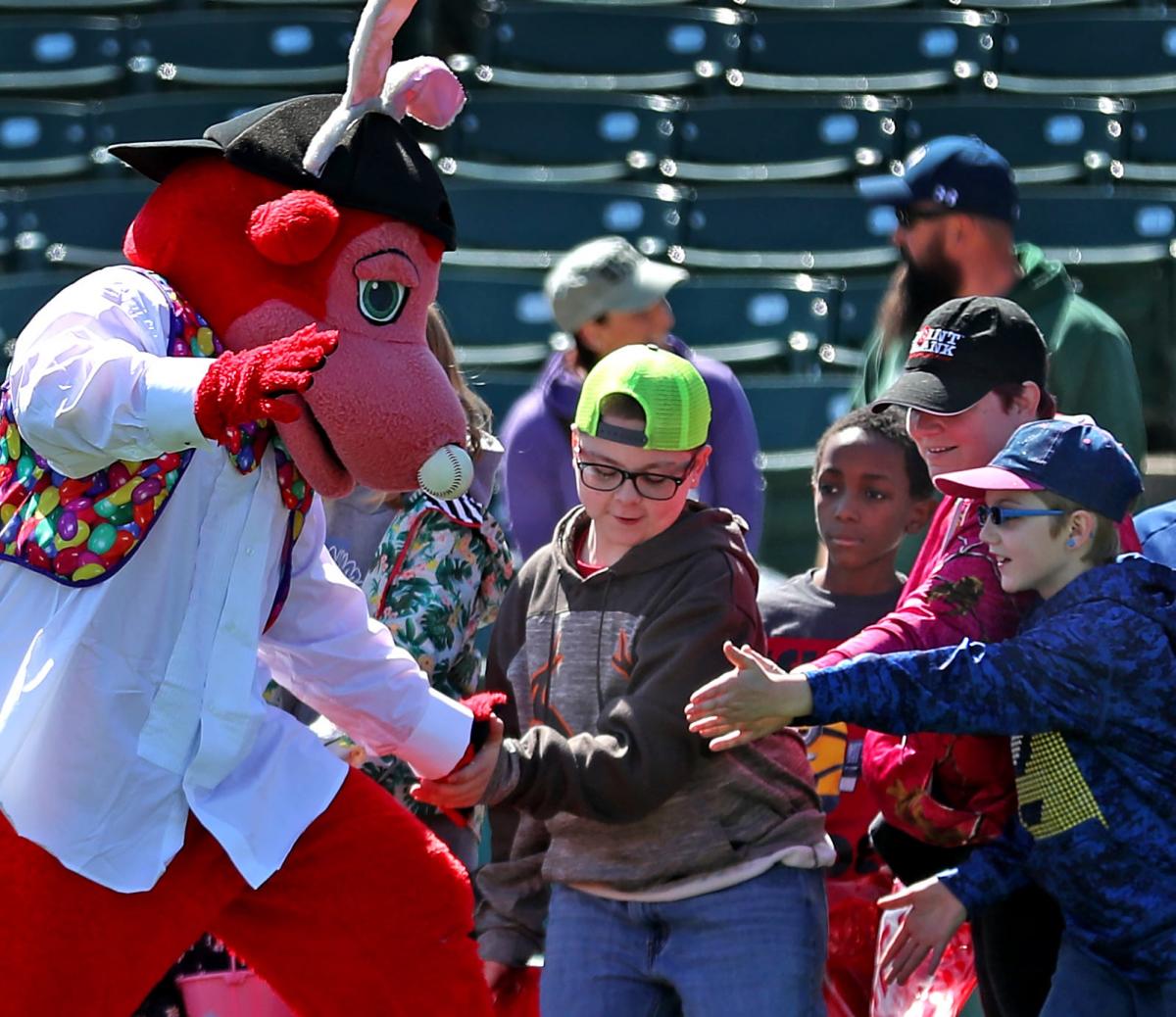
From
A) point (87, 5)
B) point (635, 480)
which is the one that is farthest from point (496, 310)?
point (635, 480)

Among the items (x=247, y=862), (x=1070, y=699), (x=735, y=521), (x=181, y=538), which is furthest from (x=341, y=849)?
(x=1070, y=699)

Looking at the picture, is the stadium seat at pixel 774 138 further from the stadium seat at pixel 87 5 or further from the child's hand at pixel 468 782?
the child's hand at pixel 468 782

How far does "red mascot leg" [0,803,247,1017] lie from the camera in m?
2.57

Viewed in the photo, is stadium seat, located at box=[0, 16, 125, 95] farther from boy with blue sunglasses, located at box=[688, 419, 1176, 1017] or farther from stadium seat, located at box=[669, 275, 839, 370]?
boy with blue sunglasses, located at box=[688, 419, 1176, 1017]

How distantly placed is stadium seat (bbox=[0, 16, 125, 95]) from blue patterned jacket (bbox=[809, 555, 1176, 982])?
6.04 m

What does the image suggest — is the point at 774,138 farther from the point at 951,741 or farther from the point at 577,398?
the point at 951,741

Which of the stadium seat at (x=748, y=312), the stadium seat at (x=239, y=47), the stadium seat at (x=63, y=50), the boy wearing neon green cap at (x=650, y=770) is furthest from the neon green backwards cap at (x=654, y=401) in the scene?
the stadium seat at (x=63, y=50)

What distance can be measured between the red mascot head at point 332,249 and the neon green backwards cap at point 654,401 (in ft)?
1.24

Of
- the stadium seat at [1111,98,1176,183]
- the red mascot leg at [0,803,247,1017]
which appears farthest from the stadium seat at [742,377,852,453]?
the red mascot leg at [0,803,247,1017]

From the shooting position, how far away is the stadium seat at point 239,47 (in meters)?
7.87

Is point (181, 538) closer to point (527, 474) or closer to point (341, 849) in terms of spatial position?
point (341, 849)

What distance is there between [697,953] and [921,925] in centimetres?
37

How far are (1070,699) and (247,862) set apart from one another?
3.86ft

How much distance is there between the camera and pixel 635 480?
311 cm
